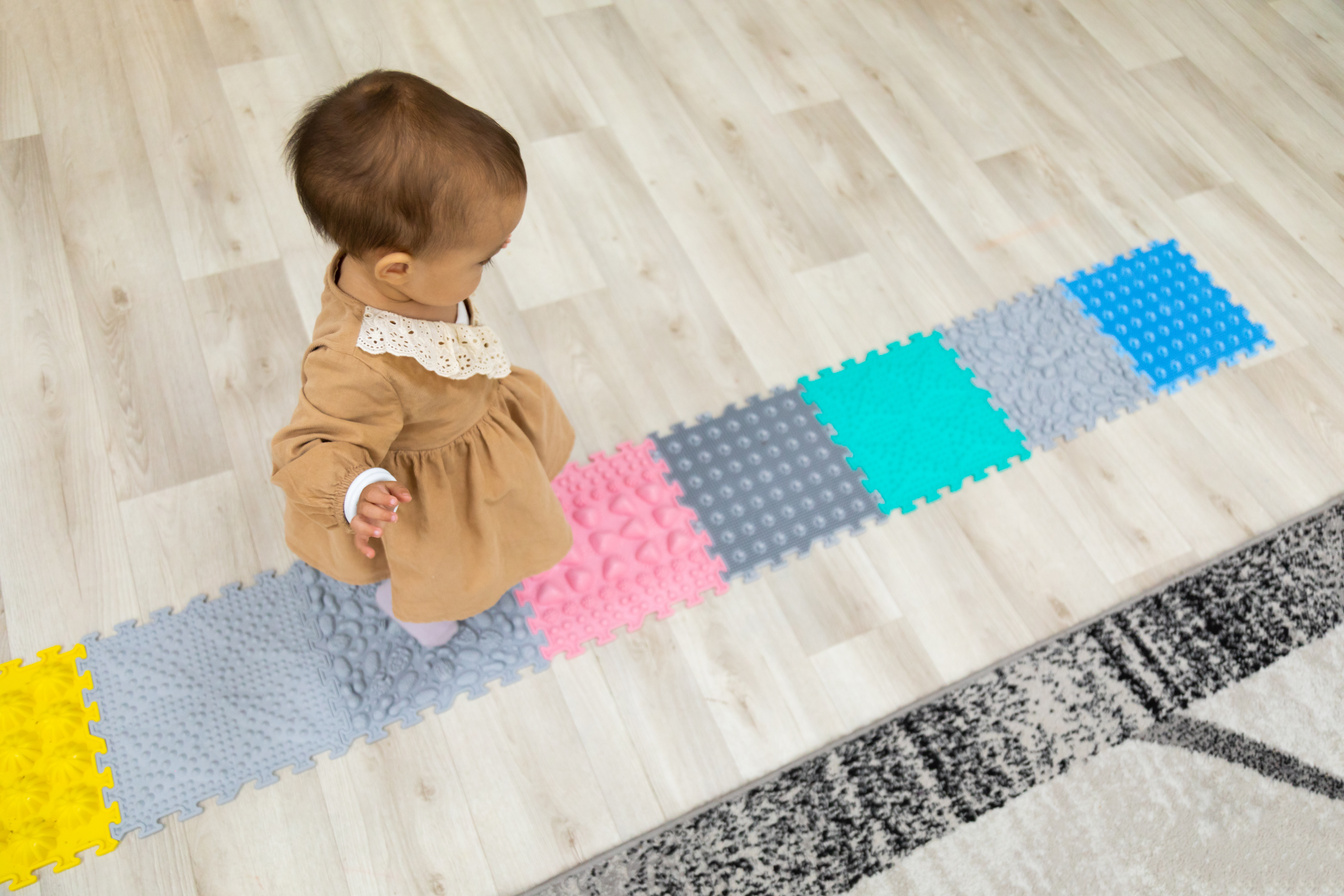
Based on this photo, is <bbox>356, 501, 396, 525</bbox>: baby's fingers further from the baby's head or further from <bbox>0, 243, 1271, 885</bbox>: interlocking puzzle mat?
<bbox>0, 243, 1271, 885</bbox>: interlocking puzzle mat

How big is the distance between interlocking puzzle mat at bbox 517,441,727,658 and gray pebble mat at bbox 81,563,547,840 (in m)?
0.06

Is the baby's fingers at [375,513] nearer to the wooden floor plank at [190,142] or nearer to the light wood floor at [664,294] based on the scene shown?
the light wood floor at [664,294]

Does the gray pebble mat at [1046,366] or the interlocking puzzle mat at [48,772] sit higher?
the gray pebble mat at [1046,366]

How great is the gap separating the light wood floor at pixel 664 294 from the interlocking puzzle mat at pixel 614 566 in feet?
0.15

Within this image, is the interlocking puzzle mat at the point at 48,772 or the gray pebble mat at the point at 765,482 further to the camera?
the gray pebble mat at the point at 765,482

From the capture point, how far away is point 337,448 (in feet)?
2.71

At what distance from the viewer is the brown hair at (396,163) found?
2.38 ft

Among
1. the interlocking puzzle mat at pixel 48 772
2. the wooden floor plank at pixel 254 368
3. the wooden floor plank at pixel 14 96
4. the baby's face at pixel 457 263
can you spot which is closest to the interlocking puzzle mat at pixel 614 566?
the interlocking puzzle mat at pixel 48 772

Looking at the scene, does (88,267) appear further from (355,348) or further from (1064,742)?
(1064,742)

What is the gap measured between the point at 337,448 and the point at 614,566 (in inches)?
24.0

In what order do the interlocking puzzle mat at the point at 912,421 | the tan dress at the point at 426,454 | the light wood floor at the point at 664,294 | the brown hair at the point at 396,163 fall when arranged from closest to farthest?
the brown hair at the point at 396,163 < the tan dress at the point at 426,454 < the light wood floor at the point at 664,294 < the interlocking puzzle mat at the point at 912,421

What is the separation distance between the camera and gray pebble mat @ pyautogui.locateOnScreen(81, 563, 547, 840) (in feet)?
3.83

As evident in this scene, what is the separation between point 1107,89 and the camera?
2.02m

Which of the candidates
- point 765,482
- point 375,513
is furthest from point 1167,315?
point 375,513
